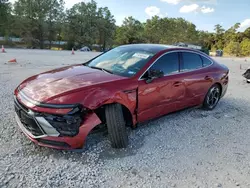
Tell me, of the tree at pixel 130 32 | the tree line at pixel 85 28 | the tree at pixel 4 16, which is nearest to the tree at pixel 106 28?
the tree line at pixel 85 28

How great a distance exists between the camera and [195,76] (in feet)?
14.8

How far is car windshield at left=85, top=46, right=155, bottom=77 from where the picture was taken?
3.64 metres

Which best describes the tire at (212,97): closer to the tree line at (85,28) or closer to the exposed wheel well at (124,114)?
the exposed wheel well at (124,114)

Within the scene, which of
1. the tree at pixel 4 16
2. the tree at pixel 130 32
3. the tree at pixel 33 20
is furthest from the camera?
the tree at pixel 130 32

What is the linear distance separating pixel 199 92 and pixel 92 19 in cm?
4613

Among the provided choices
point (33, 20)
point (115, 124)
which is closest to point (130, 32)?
point (33, 20)

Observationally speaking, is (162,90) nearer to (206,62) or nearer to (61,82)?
(61,82)

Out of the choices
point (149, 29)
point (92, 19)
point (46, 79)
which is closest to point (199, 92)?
point (46, 79)

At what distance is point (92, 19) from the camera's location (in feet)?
155

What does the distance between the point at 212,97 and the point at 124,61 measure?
8.29 ft

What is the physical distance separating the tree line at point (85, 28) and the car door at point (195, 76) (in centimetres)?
3921

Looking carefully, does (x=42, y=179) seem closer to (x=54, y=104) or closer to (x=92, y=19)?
→ (x=54, y=104)

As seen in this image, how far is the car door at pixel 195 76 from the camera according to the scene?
4.35m

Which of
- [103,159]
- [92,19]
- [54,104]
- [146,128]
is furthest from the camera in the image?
[92,19]
